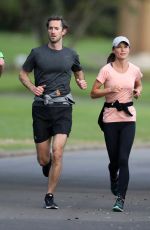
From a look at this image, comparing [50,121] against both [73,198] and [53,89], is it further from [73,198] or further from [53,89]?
[73,198]

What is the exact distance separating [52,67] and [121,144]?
111 cm

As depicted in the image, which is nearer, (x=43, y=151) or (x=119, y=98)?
(x=119, y=98)

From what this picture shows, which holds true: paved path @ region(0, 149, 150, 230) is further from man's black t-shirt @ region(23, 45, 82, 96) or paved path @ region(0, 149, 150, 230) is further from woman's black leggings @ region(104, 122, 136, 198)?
man's black t-shirt @ region(23, 45, 82, 96)

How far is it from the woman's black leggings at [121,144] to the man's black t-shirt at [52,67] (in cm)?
65

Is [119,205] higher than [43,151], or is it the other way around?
[43,151]

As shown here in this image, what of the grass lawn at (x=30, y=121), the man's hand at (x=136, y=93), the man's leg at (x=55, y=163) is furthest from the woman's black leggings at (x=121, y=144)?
the grass lawn at (x=30, y=121)

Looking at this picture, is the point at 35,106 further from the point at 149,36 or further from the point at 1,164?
the point at 149,36

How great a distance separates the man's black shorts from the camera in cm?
1221

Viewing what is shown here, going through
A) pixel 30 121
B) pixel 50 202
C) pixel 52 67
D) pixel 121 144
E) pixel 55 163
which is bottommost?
pixel 30 121

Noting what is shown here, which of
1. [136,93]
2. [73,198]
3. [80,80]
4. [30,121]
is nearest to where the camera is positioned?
[136,93]

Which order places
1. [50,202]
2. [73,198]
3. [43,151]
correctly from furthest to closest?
[73,198]
[43,151]
[50,202]

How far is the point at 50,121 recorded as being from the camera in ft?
40.3

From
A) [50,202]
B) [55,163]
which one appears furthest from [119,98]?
[50,202]

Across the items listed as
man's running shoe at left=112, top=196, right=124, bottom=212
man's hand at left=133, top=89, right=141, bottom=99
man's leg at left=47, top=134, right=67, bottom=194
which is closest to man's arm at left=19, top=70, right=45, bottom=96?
man's leg at left=47, top=134, right=67, bottom=194
